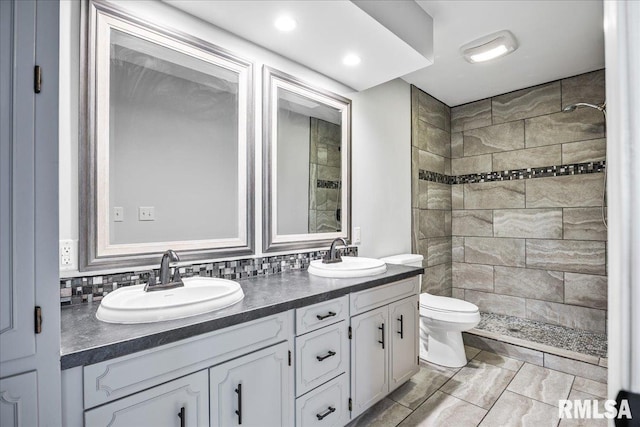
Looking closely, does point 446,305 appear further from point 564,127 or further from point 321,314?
point 564,127

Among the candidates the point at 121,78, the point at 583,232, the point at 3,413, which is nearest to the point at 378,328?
the point at 3,413

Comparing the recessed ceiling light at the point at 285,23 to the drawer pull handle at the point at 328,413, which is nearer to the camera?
the drawer pull handle at the point at 328,413

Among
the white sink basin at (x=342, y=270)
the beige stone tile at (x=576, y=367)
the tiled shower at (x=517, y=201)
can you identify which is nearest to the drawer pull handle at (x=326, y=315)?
the white sink basin at (x=342, y=270)

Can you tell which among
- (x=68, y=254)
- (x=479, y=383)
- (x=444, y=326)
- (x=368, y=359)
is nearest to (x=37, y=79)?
(x=68, y=254)

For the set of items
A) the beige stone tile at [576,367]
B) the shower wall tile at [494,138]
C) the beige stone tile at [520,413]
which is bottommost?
the beige stone tile at [520,413]

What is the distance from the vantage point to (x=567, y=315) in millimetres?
3045

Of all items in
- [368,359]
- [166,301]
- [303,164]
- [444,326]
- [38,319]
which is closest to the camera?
A: [38,319]

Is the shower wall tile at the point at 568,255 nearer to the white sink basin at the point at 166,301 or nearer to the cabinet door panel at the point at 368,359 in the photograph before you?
the cabinet door panel at the point at 368,359

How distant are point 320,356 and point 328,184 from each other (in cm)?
123

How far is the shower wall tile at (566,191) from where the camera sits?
2910mm

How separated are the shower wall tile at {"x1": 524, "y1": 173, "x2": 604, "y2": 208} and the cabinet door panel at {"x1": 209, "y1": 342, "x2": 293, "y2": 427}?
3067 millimetres

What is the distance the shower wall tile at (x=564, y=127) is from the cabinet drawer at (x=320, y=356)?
9.53ft

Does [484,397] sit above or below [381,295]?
below

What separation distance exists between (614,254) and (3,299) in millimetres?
1194
